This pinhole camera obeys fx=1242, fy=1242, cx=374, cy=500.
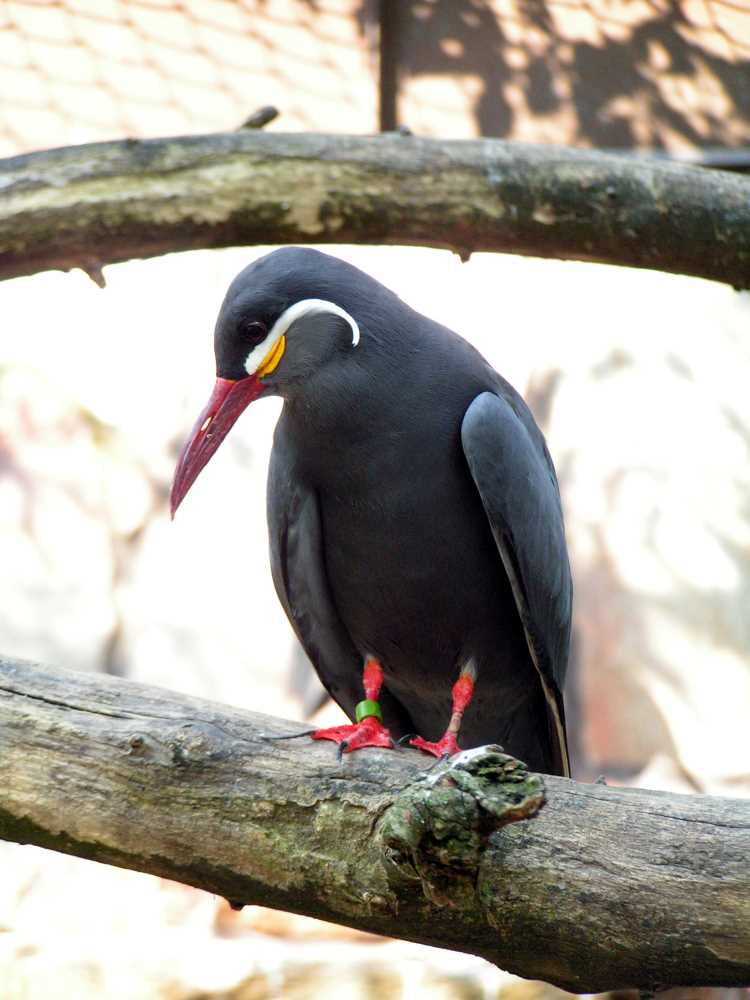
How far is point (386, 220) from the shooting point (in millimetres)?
3010

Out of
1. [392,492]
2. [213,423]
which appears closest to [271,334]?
[213,423]

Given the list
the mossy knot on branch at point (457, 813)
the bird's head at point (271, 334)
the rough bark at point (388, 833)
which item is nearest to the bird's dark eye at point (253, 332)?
the bird's head at point (271, 334)

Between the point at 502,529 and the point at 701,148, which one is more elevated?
the point at 502,529

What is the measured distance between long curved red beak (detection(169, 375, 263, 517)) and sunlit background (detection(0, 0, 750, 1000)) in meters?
2.82

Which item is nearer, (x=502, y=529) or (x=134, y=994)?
(x=502, y=529)

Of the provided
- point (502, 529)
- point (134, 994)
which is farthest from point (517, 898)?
point (134, 994)

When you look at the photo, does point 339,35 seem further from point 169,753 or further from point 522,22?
point 169,753

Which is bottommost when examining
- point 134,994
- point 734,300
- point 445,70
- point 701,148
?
point 134,994

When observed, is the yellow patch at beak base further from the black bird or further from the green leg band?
the green leg band

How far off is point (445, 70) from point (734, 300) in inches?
63.3

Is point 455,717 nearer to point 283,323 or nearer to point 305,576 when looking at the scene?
point 305,576

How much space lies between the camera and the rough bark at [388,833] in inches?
69.1

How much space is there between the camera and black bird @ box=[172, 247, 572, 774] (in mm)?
2395

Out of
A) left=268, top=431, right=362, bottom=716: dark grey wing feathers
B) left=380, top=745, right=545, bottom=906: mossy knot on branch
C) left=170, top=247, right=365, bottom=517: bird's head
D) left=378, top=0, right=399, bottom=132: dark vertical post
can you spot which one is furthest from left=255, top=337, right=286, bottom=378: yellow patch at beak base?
left=378, top=0, right=399, bottom=132: dark vertical post
